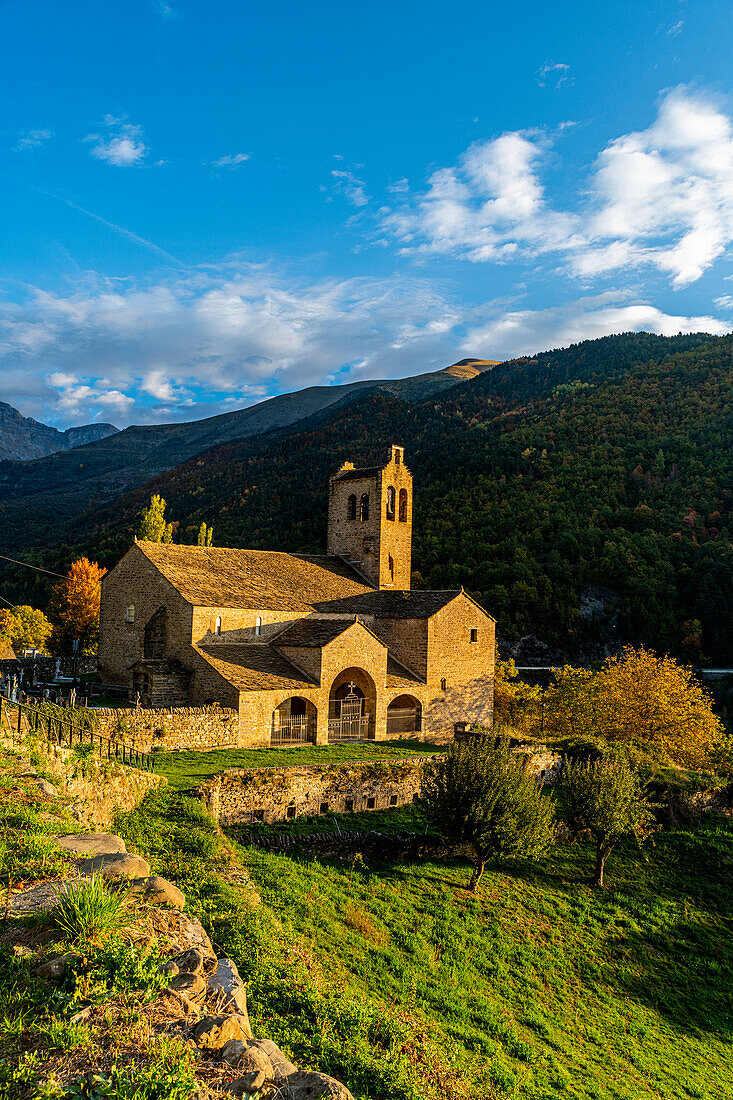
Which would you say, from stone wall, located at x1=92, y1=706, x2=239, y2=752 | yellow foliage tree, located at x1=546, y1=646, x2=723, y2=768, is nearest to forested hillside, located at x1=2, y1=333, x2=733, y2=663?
yellow foliage tree, located at x1=546, y1=646, x2=723, y2=768

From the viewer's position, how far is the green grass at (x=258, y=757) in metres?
17.6

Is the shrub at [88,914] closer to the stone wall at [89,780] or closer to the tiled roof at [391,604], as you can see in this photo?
the stone wall at [89,780]

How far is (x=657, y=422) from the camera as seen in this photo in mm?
87875

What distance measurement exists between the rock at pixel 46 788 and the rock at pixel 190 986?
5229mm

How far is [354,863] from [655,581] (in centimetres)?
6008

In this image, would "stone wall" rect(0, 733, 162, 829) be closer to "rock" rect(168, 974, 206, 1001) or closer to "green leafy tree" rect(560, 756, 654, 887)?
"rock" rect(168, 974, 206, 1001)

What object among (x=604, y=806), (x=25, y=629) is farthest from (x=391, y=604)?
(x=25, y=629)

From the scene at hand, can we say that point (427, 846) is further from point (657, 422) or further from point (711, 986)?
point (657, 422)

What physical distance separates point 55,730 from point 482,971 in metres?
10.6

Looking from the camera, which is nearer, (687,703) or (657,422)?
(687,703)

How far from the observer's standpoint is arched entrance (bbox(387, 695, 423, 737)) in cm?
2939

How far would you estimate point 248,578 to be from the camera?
30.3m

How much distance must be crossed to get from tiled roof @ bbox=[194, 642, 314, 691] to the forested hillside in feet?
129

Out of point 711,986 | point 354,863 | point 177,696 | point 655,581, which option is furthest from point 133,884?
point 655,581
